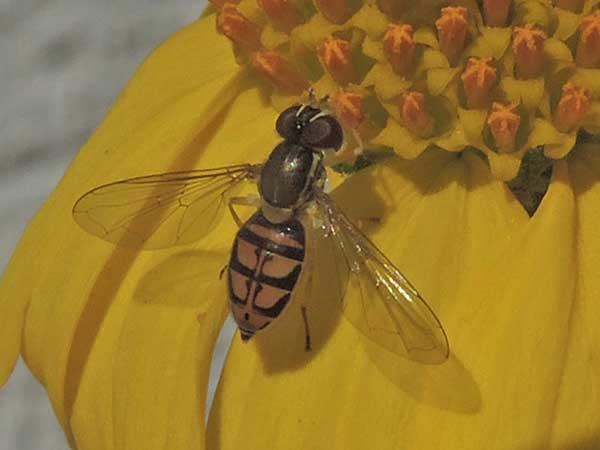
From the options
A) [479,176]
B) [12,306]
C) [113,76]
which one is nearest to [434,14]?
[479,176]

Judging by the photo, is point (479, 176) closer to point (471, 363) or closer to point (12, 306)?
point (471, 363)

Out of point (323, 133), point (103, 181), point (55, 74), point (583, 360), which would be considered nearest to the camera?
point (583, 360)

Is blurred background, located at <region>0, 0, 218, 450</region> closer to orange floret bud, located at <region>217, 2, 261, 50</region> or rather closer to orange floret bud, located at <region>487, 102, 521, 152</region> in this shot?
orange floret bud, located at <region>217, 2, 261, 50</region>

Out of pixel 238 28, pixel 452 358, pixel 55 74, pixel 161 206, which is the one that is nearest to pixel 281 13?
pixel 238 28

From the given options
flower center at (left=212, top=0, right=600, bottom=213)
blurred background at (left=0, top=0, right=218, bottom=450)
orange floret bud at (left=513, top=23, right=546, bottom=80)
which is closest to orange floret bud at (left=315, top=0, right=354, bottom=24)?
flower center at (left=212, top=0, right=600, bottom=213)

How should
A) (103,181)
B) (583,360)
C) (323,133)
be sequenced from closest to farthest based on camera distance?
(583,360) < (323,133) < (103,181)

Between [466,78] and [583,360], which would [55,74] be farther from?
[583,360]
